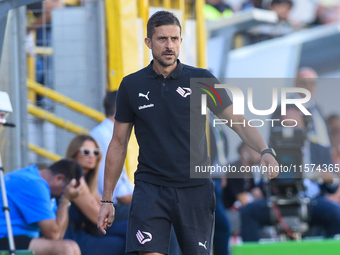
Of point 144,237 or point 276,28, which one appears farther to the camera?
point 276,28

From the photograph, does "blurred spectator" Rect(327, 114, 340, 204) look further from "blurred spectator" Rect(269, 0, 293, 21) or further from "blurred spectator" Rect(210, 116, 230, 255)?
"blurred spectator" Rect(269, 0, 293, 21)

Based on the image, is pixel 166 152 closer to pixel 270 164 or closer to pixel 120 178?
pixel 270 164

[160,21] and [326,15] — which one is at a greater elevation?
[326,15]

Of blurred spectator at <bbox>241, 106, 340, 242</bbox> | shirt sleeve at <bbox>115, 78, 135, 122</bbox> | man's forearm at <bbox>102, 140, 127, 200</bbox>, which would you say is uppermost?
shirt sleeve at <bbox>115, 78, 135, 122</bbox>

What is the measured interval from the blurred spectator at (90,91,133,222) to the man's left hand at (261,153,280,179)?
2.25 metres

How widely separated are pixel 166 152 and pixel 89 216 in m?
1.89

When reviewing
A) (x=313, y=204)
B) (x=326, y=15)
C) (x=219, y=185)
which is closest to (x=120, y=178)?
(x=219, y=185)

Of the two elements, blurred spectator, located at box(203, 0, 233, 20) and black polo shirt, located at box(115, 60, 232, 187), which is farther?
blurred spectator, located at box(203, 0, 233, 20)

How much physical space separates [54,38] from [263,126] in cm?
265

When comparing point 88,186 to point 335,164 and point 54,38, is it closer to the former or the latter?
point 54,38

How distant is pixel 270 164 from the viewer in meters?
3.13

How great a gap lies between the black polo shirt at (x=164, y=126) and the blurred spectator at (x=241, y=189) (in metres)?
4.04

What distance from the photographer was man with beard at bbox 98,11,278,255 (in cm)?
324

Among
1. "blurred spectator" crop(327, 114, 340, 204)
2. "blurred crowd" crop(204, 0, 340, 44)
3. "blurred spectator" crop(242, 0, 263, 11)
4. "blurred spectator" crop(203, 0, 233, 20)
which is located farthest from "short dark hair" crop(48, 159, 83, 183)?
"blurred spectator" crop(242, 0, 263, 11)
